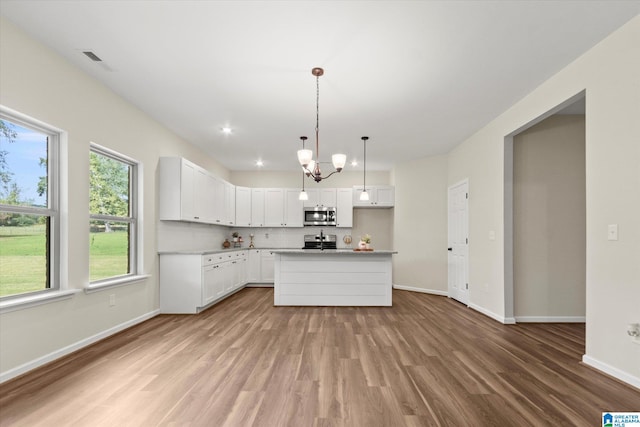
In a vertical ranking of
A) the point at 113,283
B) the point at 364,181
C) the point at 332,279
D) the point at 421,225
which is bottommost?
the point at 332,279

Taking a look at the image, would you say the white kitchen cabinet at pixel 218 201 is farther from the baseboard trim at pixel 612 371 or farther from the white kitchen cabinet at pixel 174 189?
the baseboard trim at pixel 612 371

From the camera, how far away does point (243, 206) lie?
7.96 metres

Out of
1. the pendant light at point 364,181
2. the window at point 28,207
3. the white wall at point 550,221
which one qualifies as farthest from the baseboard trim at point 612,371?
the window at point 28,207

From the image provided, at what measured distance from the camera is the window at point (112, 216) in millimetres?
3762

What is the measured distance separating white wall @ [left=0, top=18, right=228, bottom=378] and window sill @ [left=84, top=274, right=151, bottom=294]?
66 mm

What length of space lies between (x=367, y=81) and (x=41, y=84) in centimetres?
302

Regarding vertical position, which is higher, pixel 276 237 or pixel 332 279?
pixel 276 237

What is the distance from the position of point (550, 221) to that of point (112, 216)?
557 centimetres

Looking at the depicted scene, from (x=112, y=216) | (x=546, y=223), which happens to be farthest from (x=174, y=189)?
(x=546, y=223)

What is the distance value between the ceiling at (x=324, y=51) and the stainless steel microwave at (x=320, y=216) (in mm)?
3380

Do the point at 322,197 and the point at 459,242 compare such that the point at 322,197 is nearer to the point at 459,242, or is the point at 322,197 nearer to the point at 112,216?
the point at 459,242

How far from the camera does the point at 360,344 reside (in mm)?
3516

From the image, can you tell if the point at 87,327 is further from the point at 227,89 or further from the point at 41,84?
the point at 227,89

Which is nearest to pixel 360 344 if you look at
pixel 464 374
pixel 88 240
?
pixel 464 374
